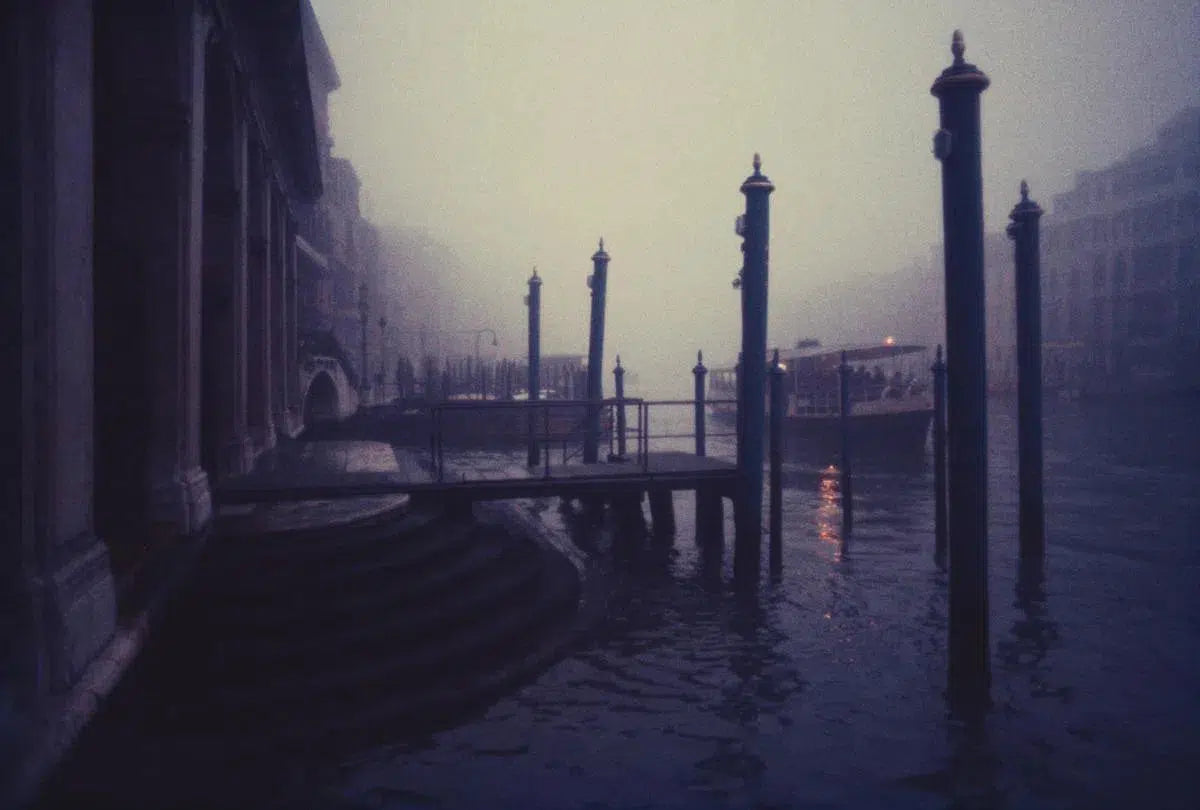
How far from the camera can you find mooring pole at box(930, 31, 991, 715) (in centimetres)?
595

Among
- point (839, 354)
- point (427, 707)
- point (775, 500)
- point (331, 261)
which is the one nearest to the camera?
point (427, 707)

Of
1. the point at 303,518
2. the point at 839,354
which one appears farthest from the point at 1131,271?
the point at 303,518

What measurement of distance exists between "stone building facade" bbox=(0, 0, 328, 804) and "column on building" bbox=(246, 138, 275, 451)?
3cm

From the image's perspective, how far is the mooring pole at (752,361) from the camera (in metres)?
10.5

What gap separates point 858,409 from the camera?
1331 inches

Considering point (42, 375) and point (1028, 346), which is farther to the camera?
point (1028, 346)

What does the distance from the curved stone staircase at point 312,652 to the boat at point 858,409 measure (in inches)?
996

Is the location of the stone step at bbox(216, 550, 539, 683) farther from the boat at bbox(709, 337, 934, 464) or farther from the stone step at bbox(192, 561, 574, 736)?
the boat at bbox(709, 337, 934, 464)

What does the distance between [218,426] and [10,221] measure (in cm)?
628

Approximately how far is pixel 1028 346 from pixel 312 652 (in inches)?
381

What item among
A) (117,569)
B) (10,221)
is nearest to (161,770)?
(117,569)

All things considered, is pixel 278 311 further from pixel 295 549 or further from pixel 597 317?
pixel 295 549

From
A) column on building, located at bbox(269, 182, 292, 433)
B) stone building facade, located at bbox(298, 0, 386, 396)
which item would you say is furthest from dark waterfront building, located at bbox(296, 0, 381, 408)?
column on building, located at bbox(269, 182, 292, 433)

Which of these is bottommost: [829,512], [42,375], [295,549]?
[829,512]
